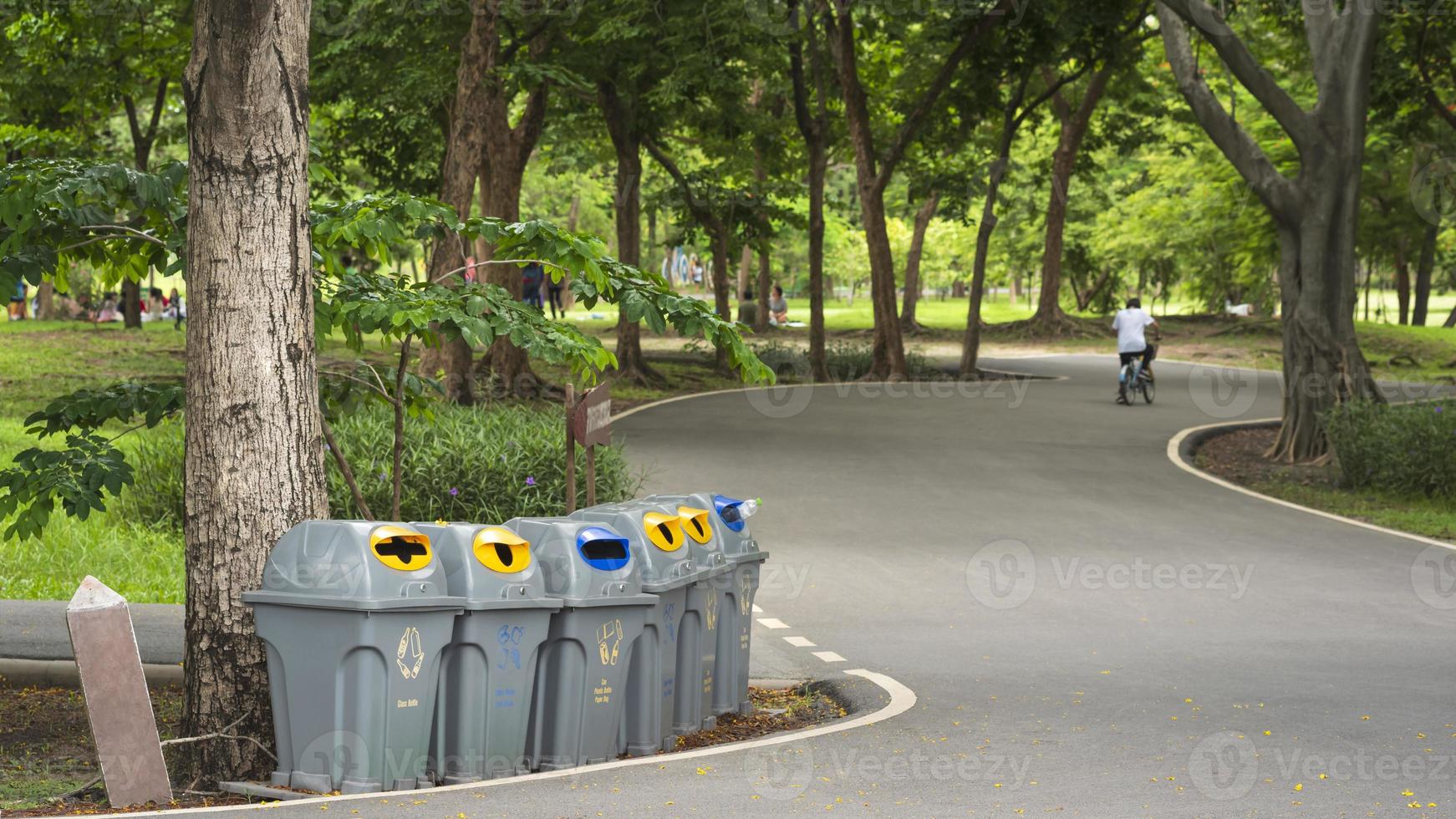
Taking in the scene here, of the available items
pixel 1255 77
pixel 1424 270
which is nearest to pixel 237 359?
pixel 1255 77

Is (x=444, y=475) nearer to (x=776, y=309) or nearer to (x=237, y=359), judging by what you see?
(x=237, y=359)

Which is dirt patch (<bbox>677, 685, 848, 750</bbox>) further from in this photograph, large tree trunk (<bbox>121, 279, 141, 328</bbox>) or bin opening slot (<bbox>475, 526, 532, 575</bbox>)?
large tree trunk (<bbox>121, 279, 141, 328</bbox>)

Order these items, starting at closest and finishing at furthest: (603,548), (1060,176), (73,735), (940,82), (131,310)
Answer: (603,548) < (73,735) < (940,82) < (131,310) < (1060,176)

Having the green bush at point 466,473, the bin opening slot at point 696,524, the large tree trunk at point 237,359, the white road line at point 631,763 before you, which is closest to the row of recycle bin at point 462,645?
the white road line at point 631,763

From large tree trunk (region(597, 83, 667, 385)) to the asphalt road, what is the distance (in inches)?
239

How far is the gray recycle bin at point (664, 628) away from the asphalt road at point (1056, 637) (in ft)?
2.51

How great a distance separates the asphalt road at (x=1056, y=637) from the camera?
575cm

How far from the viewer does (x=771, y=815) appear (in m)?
5.31

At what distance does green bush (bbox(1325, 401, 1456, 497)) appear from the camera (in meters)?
16.8

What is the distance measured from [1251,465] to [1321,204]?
3472 mm

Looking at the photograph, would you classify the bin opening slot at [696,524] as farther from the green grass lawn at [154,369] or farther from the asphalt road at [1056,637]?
the green grass lawn at [154,369]

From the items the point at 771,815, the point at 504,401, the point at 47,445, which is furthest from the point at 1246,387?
the point at 771,815

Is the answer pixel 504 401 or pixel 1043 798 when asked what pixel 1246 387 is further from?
pixel 1043 798

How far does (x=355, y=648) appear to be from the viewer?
5.89 m
